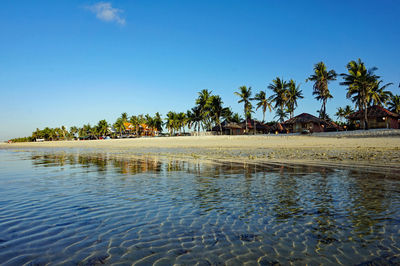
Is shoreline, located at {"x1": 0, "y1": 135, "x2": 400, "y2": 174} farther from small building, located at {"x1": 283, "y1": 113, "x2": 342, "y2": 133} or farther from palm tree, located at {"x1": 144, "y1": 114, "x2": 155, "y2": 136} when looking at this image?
palm tree, located at {"x1": 144, "y1": 114, "x2": 155, "y2": 136}

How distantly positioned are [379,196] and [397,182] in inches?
85.2

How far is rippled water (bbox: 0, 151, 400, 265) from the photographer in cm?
314

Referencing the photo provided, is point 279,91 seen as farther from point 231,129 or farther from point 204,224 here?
point 204,224

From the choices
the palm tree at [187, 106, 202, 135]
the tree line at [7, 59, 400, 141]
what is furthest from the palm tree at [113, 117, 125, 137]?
the palm tree at [187, 106, 202, 135]

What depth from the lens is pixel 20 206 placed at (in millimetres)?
5508

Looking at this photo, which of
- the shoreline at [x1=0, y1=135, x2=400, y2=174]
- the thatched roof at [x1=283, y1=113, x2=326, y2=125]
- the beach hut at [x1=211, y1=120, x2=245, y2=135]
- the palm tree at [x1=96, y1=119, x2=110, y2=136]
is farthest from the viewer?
the palm tree at [x1=96, y1=119, x2=110, y2=136]

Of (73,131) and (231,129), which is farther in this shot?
(73,131)

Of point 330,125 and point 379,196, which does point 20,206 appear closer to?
point 379,196

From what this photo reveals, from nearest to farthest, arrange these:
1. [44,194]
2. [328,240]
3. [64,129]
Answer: [328,240]
[44,194]
[64,129]

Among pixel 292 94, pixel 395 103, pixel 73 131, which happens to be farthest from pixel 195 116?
pixel 73 131

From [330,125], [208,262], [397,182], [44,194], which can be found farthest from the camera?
[330,125]

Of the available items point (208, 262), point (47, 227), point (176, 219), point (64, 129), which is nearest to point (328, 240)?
point (208, 262)

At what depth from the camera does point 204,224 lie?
4.29 metres

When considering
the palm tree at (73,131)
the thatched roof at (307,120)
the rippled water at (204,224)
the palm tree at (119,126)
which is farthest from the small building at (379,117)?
the palm tree at (73,131)
